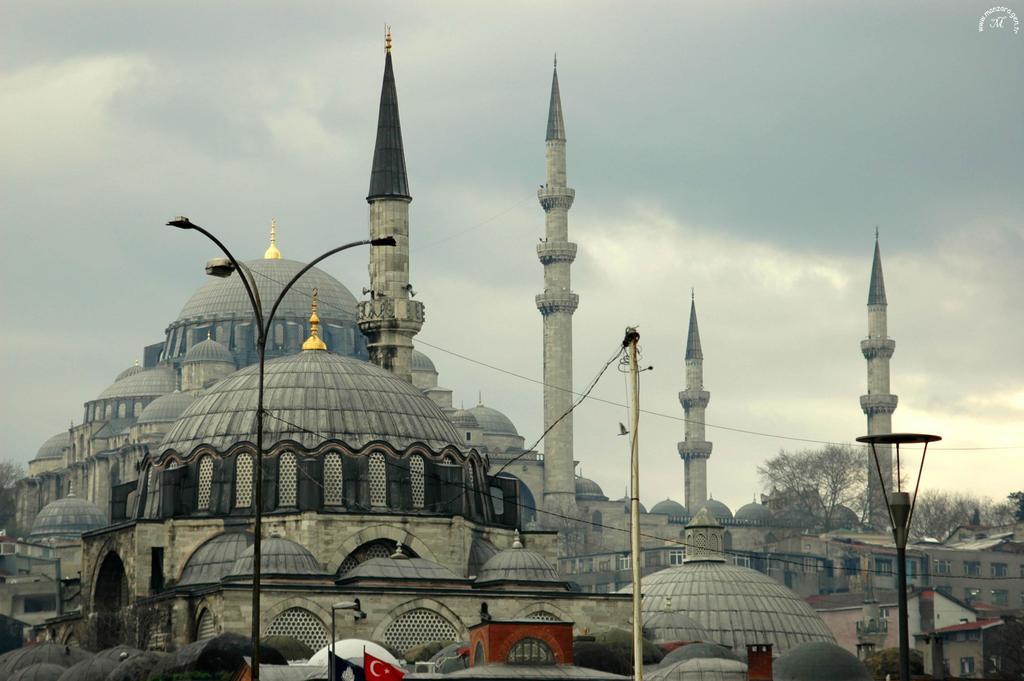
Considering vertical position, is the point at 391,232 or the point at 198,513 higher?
the point at 391,232

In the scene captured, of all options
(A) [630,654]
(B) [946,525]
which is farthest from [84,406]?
(A) [630,654]

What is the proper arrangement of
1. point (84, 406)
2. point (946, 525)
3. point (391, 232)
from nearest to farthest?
point (391, 232), point (84, 406), point (946, 525)

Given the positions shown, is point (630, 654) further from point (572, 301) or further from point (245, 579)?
point (572, 301)

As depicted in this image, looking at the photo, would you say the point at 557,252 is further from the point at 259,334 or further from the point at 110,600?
the point at 259,334

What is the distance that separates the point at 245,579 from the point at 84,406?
65453 millimetres

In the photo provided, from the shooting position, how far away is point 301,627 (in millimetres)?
54719

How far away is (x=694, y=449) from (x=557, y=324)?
1895 centimetres

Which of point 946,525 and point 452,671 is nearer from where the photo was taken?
point 452,671

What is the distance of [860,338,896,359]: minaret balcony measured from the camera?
4673 inches

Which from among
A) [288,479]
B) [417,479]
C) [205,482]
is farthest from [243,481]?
[417,479]

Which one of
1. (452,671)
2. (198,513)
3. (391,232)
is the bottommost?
(452,671)

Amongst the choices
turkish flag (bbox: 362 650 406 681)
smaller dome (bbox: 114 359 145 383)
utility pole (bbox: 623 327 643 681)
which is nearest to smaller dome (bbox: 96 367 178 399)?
smaller dome (bbox: 114 359 145 383)

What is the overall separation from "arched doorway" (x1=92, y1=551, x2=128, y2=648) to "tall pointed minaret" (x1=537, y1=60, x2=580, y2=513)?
148 ft

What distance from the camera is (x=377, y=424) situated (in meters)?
61.2
